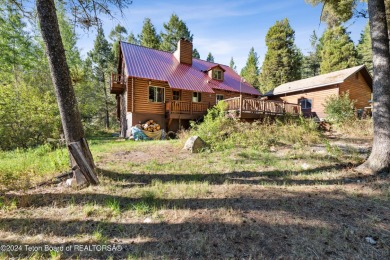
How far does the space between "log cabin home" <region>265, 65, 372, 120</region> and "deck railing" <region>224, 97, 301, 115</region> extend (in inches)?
232

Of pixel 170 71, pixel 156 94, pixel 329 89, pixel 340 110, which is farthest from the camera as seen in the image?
pixel 329 89

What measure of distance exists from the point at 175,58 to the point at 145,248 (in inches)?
720

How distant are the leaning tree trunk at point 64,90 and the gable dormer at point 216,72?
49.6 feet

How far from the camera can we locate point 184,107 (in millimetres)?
14578

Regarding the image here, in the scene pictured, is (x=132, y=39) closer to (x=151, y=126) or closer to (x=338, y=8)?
(x=151, y=126)

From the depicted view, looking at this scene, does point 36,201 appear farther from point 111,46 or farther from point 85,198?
point 111,46

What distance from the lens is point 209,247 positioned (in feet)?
7.71

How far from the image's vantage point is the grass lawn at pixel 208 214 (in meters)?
2.33

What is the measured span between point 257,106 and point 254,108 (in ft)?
1.11

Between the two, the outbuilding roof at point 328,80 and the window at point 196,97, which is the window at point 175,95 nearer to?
the window at point 196,97

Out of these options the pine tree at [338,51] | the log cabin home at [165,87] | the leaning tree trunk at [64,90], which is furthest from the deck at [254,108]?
the pine tree at [338,51]

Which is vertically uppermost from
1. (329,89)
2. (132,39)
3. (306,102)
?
(132,39)

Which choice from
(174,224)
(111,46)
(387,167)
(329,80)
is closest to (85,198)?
(174,224)

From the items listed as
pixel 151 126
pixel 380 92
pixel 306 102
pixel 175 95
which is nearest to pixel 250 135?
pixel 380 92
